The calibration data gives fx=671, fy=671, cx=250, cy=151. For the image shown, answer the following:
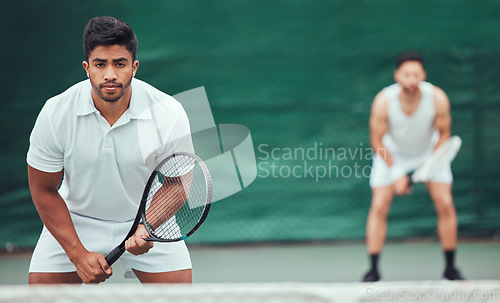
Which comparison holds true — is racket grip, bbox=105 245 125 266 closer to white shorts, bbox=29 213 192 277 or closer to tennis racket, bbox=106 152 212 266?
tennis racket, bbox=106 152 212 266

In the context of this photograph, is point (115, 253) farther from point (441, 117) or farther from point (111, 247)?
point (441, 117)

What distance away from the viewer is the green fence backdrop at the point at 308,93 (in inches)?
165

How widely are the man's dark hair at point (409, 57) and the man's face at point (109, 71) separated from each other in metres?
2.36

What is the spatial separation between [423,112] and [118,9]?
75.9 inches

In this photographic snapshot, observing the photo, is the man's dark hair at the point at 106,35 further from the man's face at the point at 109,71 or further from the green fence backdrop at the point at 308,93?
the green fence backdrop at the point at 308,93

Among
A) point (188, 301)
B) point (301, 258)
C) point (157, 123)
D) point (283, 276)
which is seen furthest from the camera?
point (301, 258)

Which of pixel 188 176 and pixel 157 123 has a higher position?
pixel 157 123

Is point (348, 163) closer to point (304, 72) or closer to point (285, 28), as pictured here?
point (304, 72)

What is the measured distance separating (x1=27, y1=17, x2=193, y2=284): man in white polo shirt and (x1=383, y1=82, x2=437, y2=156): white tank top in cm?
189

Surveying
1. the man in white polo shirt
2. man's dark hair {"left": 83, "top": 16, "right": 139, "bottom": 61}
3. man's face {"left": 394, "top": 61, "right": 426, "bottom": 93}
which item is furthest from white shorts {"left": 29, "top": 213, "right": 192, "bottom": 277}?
man's face {"left": 394, "top": 61, "right": 426, "bottom": 93}

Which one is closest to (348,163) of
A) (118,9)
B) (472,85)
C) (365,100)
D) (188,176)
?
(365,100)

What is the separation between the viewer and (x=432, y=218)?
426cm

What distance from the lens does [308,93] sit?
426 centimetres

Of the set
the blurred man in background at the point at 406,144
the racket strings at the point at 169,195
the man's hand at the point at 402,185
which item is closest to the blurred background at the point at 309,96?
the blurred man in background at the point at 406,144
